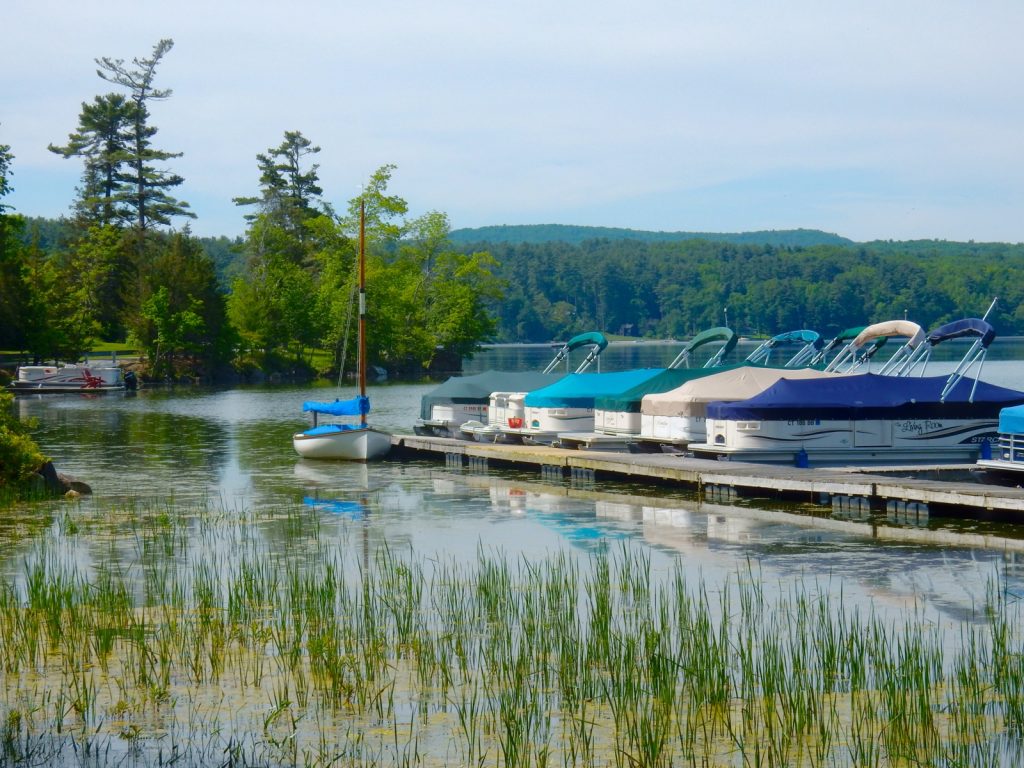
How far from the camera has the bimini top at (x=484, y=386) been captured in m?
35.9

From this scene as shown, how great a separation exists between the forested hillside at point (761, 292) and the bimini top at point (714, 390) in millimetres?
110886

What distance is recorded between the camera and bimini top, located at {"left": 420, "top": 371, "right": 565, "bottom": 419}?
1414 inches

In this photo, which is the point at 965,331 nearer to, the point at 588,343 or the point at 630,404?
the point at 630,404

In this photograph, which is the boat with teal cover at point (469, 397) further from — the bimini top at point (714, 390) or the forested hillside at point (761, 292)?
the forested hillside at point (761, 292)

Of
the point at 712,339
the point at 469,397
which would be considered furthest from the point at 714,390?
the point at 469,397

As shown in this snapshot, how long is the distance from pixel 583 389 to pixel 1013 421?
12.5 m

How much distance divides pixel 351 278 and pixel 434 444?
58546mm

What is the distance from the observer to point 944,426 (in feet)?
88.3

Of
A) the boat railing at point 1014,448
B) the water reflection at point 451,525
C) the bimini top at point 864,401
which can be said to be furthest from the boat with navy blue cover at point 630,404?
the boat railing at point 1014,448

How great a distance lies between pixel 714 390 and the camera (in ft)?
91.4

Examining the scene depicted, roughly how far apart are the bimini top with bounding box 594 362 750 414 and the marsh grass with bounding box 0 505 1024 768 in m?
15.6

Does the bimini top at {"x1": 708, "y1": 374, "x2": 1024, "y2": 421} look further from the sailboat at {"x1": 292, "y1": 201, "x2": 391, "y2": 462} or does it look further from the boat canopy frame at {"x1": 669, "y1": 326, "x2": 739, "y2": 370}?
the sailboat at {"x1": 292, "y1": 201, "x2": 391, "y2": 462}

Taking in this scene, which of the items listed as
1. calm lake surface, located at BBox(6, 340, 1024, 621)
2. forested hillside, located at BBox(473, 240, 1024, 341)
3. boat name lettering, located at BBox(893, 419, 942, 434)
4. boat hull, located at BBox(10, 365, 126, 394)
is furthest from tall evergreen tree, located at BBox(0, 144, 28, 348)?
forested hillside, located at BBox(473, 240, 1024, 341)

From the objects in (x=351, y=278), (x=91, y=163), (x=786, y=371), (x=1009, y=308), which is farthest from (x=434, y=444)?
(x=1009, y=308)
